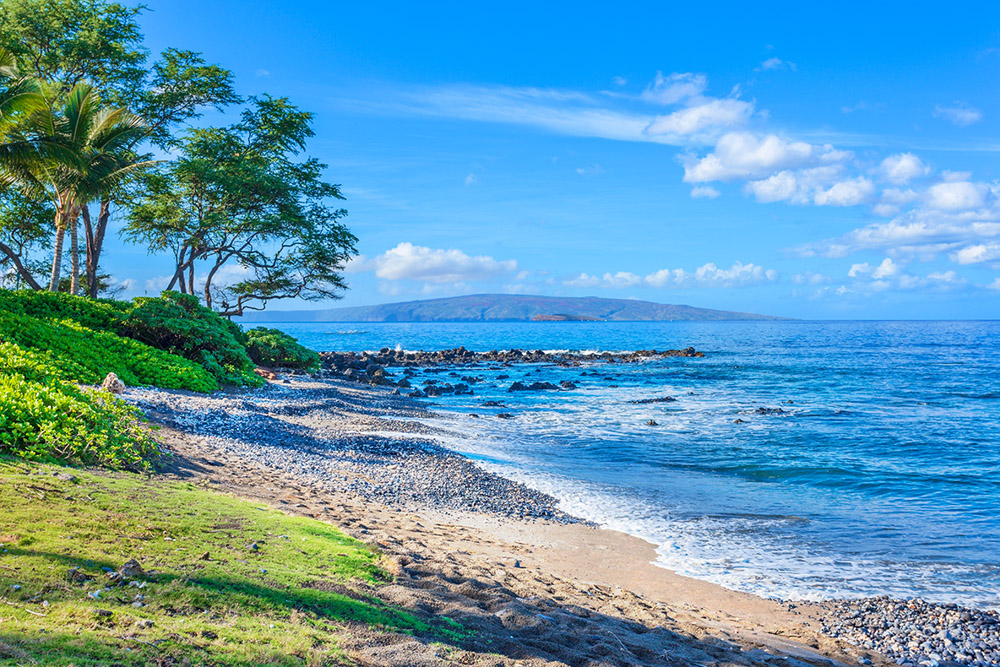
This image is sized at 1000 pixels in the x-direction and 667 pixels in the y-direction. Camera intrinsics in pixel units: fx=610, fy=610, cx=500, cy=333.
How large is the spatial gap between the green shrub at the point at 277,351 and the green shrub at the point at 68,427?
21.7 meters

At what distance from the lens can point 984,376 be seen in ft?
145

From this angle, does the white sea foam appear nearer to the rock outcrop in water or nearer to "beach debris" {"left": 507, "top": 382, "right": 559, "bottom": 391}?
the rock outcrop in water

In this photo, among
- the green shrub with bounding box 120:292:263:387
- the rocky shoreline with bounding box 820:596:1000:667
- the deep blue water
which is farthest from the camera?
the green shrub with bounding box 120:292:263:387

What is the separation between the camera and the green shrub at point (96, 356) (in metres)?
13.3

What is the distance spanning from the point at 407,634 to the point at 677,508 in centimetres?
885

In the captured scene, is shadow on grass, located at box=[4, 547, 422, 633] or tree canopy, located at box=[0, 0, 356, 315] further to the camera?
tree canopy, located at box=[0, 0, 356, 315]

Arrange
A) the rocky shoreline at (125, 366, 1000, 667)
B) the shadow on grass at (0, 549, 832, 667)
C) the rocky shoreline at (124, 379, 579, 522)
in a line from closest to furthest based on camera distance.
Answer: the shadow on grass at (0, 549, 832, 667)
the rocky shoreline at (125, 366, 1000, 667)
the rocky shoreline at (124, 379, 579, 522)

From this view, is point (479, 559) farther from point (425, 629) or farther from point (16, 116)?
point (16, 116)

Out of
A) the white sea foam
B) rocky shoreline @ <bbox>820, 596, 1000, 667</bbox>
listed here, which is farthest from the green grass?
the white sea foam

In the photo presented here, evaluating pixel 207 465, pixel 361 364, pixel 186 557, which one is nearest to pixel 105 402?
pixel 207 465

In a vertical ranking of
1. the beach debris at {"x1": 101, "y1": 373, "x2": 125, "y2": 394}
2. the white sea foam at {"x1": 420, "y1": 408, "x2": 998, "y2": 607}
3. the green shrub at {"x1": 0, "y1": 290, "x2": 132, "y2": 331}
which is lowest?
the white sea foam at {"x1": 420, "y1": 408, "x2": 998, "y2": 607}

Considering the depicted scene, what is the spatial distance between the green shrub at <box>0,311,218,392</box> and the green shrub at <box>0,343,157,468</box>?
528 centimetres

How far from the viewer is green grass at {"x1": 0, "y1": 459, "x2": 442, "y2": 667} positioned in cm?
336

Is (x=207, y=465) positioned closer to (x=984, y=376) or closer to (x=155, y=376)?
(x=155, y=376)
